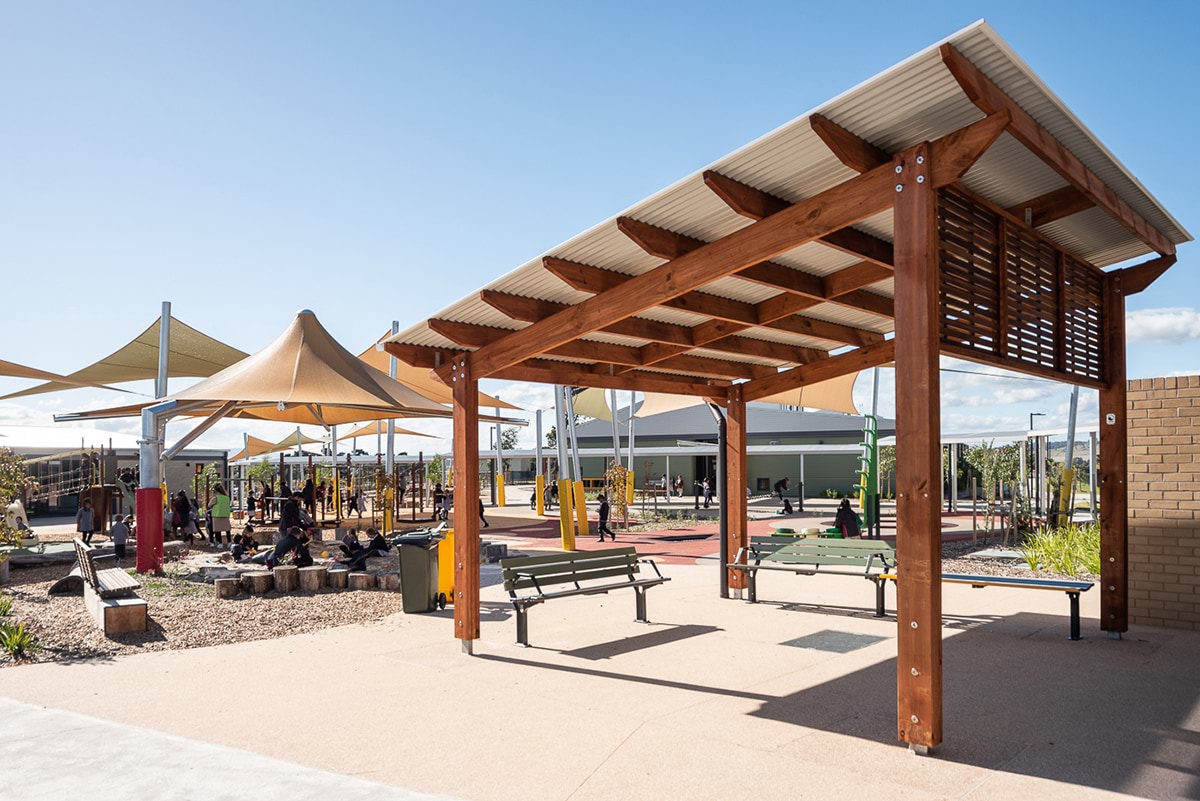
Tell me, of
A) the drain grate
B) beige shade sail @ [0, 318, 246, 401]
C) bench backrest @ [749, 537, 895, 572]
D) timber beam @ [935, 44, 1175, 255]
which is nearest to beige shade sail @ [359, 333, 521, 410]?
beige shade sail @ [0, 318, 246, 401]

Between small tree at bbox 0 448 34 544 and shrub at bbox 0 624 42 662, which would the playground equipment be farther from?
shrub at bbox 0 624 42 662

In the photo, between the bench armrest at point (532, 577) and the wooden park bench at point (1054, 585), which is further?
the bench armrest at point (532, 577)

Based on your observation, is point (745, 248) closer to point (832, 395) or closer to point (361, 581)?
point (361, 581)

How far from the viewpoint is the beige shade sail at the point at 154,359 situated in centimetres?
2066

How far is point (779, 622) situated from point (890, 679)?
8.43 feet

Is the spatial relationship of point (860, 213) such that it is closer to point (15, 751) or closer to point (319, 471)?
point (15, 751)

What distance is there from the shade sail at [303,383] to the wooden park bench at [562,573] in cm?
712

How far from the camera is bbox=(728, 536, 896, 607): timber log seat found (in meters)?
9.95

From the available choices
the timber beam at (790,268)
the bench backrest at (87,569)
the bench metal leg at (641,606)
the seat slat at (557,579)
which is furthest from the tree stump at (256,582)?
the timber beam at (790,268)

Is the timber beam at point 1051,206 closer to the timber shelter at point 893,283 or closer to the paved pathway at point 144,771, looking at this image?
the timber shelter at point 893,283

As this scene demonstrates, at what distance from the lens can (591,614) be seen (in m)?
10.1

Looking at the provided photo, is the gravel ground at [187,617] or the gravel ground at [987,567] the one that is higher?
the gravel ground at [187,617]

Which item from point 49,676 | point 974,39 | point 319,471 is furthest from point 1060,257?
point 319,471

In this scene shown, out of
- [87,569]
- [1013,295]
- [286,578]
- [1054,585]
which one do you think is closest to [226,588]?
[286,578]
